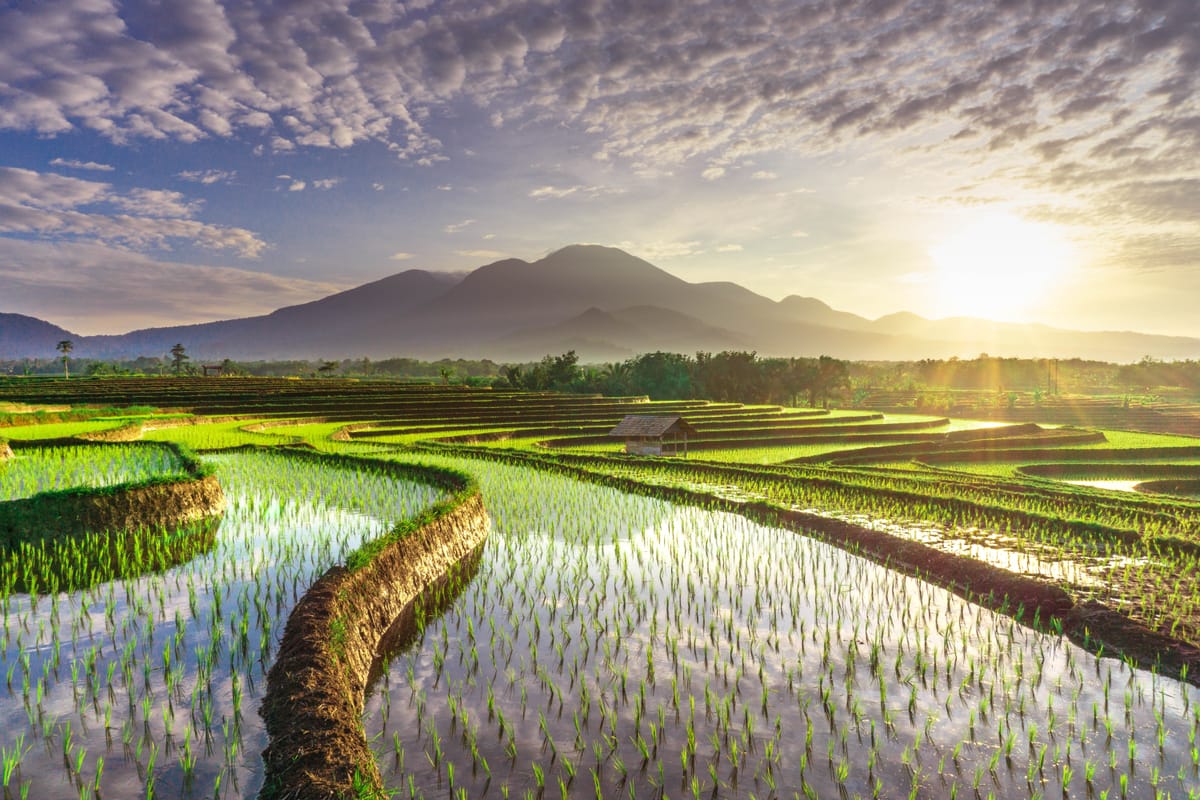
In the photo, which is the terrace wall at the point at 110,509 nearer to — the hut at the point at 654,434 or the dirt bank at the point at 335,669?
the dirt bank at the point at 335,669

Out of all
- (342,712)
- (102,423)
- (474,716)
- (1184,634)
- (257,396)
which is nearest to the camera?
(342,712)

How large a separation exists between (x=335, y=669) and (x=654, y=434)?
2194 centimetres

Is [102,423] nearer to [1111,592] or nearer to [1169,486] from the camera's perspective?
[1111,592]

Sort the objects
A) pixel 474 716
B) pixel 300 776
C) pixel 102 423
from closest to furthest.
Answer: pixel 300 776 < pixel 474 716 < pixel 102 423

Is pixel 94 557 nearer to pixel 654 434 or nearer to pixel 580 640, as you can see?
pixel 580 640

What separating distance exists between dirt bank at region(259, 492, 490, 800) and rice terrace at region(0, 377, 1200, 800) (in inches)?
1.3

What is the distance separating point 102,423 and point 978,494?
29.9m

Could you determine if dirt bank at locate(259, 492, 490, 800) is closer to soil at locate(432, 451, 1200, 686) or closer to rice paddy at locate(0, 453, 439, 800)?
rice paddy at locate(0, 453, 439, 800)

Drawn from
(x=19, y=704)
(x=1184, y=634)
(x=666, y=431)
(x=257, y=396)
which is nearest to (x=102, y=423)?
(x=257, y=396)

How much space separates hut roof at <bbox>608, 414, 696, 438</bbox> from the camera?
27484mm

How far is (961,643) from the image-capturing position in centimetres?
771

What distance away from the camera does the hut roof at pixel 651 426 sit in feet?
90.2

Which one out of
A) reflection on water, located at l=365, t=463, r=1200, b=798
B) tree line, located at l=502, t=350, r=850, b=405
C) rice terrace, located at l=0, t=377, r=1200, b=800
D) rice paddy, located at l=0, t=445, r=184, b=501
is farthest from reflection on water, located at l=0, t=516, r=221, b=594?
tree line, located at l=502, t=350, r=850, b=405

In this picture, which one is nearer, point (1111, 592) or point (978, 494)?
point (1111, 592)
